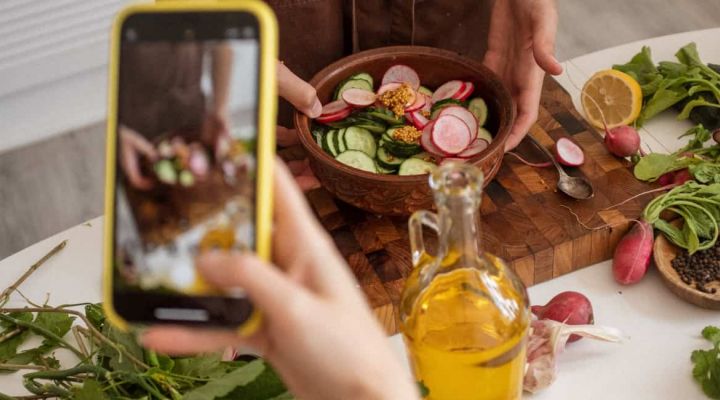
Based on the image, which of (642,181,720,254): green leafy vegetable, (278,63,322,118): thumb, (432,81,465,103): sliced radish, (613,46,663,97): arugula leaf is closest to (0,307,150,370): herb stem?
(278,63,322,118): thumb

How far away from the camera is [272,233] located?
765 mm

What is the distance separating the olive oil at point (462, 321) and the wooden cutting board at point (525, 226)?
0.82ft

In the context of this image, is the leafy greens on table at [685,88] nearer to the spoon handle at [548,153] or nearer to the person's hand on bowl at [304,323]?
the spoon handle at [548,153]

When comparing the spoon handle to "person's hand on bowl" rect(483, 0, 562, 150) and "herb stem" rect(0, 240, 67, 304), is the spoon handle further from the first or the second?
"herb stem" rect(0, 240, 67, 304)

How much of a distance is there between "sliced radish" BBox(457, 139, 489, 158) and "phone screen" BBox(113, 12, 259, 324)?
26.2 inches

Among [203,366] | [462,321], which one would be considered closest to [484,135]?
[462,321]

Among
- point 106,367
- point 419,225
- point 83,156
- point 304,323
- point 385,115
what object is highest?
point 304,323

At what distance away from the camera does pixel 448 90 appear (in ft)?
4.89

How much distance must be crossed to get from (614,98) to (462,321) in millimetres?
699

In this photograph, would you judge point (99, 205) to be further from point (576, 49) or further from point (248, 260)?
A: point (248, 260)

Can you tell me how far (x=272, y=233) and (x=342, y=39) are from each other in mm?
978

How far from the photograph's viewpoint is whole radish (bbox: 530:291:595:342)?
4.01 feet

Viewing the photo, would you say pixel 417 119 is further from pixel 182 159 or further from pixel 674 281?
pixel 182 159

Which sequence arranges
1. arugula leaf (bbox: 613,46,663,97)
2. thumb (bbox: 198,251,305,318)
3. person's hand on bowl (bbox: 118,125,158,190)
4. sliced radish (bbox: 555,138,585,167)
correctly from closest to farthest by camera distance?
thumb (bbox: 198,251,305,318)
person's hand on bowl (bbox: 118,125,158,190)
sliced radish (bbox: 555,138,585,167)
arugula leaf (bbox: 613,46,663,97)
